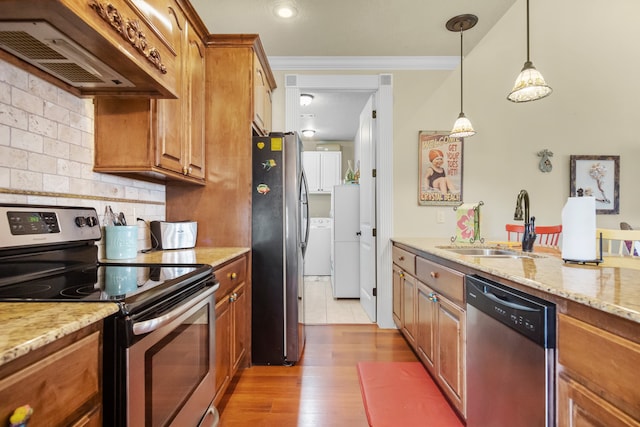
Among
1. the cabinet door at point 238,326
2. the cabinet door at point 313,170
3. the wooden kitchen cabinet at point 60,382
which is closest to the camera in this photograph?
the wooden kitchen cabinet at point 60,382

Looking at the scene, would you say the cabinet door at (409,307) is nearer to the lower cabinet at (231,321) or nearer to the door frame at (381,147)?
the door frame at (381,147)

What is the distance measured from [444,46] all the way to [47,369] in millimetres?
3210

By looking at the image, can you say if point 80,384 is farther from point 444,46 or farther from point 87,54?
point 444,46

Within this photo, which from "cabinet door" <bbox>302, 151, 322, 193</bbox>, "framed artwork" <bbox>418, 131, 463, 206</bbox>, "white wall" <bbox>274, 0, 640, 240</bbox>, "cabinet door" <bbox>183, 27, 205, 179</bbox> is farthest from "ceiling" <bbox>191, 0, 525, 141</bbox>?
"cabinet door" <bbox>302, 151, 322, 193</bbox>

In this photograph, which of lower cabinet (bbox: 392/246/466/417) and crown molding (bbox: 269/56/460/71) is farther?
crown molding (bbox: 269/56/460/71)

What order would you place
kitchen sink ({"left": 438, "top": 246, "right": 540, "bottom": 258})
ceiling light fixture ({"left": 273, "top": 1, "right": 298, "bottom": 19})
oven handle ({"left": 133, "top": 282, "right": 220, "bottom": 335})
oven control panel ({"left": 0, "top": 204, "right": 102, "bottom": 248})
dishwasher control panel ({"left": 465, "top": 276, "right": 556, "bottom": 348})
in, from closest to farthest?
oven handle ({"left": 133, "top": 282, "right": 220, "bottom": 335}) → dishwasher control panel ({"left": 465, "top": 276, "right": 556, "bottom": 348}) → oven control panel ({"left": 0, "top": 204, "right": 102, "bottom": 248}) → kitchen sink ({"left": 438, "top": 246, "right": 540, "bottom": 258}) → ceiling light fixture ({"left": 273, "top": 1, "right": 298, "bottom": 19})

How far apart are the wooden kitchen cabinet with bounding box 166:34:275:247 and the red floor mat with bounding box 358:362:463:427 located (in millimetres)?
1226

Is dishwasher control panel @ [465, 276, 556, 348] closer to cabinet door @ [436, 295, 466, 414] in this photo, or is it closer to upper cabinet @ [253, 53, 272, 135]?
cabinet door @ [436, 295, 466, 414]

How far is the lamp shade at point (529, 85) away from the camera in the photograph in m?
1.71

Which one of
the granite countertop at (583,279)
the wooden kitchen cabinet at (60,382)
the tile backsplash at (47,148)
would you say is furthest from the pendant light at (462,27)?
the wooden kitchen cabinet at (60,382)

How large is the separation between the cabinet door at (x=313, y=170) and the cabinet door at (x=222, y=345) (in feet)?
13.6

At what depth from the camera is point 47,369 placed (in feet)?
1.85

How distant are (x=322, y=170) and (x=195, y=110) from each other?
3.93 meters

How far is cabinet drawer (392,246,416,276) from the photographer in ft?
7.41
